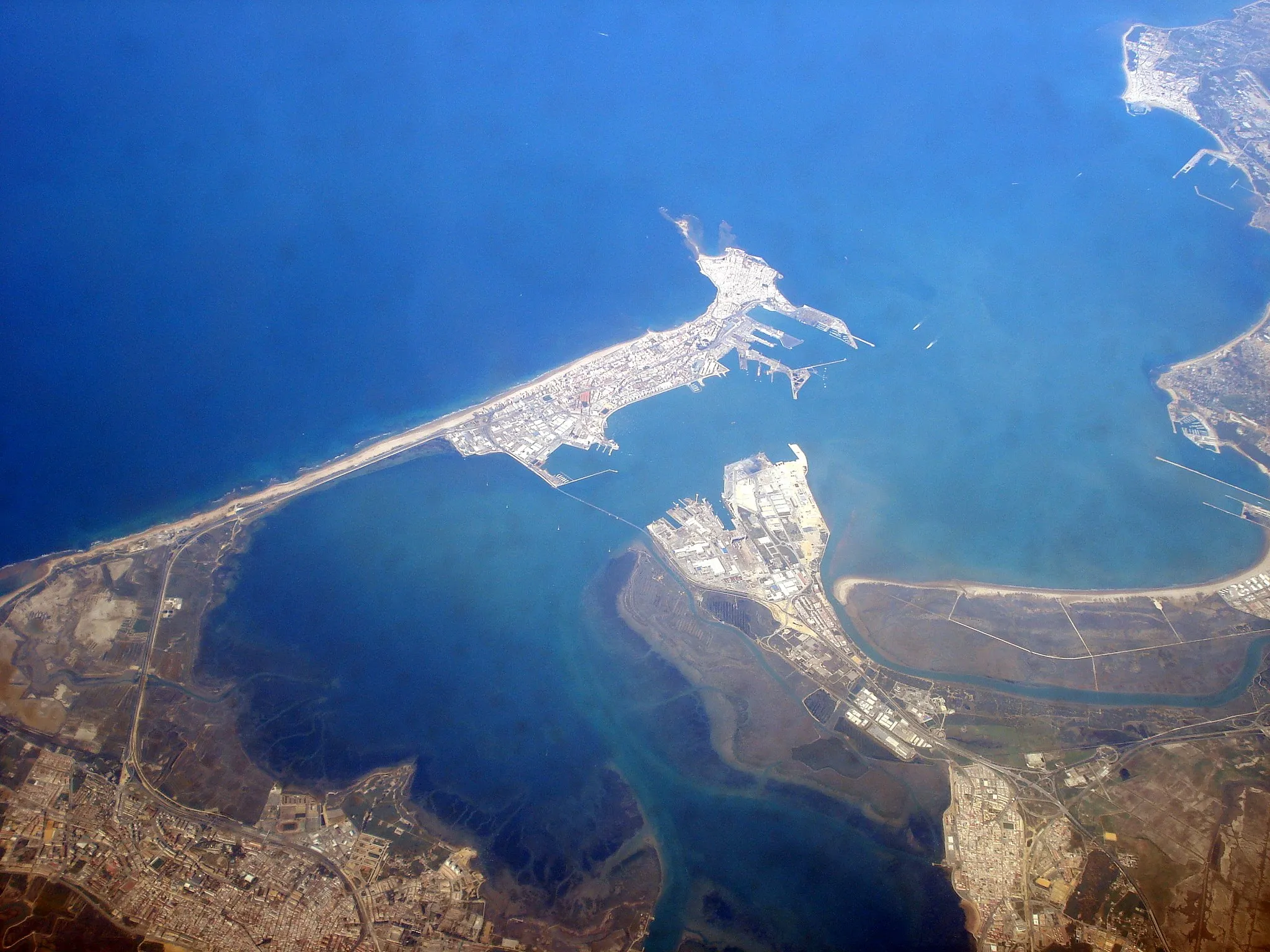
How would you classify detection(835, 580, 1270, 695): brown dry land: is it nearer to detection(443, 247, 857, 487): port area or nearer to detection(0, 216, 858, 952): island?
detection(443, 247, 857, 487): port area

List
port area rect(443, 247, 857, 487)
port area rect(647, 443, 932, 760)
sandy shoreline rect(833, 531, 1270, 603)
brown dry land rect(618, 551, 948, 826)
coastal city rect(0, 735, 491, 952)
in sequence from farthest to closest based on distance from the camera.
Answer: port area rect(443, 247, 857, 487)
sandy shoreline rect(833, 531, 1270, 603)
port area rect(647, 443, 932, 760)
brown dry land rect(618, 551, 948, 826)
coastal city rect(0, 735, 491, 952)

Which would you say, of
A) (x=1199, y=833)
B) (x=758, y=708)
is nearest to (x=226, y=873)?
(x=758, y=708)

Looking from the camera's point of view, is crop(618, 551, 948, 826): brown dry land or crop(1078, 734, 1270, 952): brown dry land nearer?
crop(1078, 734, 1270, 952): brown dry land

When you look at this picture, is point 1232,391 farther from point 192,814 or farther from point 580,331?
point 192,814

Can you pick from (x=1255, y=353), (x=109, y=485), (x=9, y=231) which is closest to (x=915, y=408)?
(x=1255, y=353)

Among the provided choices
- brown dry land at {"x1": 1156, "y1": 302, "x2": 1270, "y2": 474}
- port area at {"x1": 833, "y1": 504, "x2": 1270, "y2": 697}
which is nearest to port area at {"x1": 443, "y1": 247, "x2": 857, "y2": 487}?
port area at {"x1": 833, "y1": 504, "x2": 1270, "y2": 697}

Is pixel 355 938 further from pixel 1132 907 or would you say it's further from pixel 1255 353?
pixel 1255 353

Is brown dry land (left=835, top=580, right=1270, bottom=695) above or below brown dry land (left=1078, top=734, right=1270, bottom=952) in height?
above
